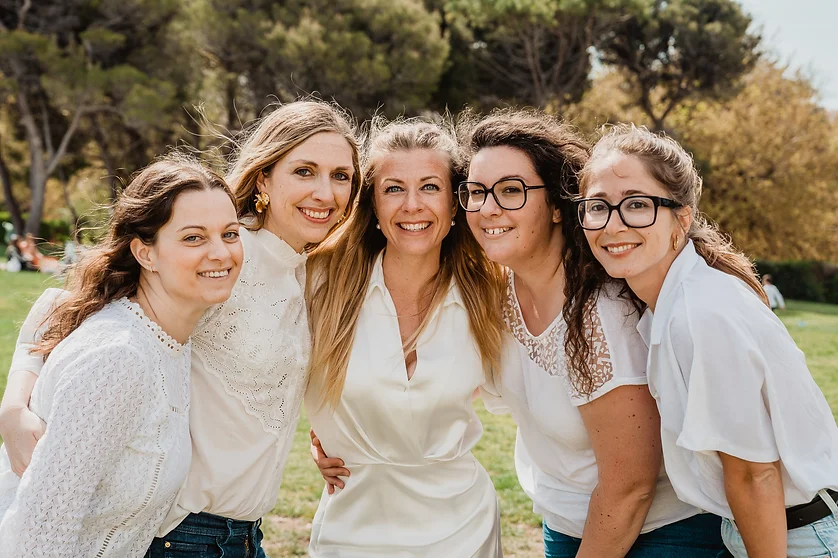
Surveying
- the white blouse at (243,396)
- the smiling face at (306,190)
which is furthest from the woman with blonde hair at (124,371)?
the smiling face at (306,190)

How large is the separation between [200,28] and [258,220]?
23520mm

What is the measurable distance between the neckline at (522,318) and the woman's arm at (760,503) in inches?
35.1

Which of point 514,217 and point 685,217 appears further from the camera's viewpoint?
point 514,217

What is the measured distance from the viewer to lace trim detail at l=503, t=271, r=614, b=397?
294 cm

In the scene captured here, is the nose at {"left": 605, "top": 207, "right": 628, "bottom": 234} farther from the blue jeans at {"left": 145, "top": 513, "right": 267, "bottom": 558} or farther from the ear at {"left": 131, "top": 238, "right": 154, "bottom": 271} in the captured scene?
the blue jeans at {"left": 145, "top": 513, "right": 267, "bottom": 558}

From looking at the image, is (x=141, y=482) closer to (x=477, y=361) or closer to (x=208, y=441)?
(x=208, y=441)

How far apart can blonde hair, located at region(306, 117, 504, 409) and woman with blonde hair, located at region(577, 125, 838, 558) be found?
0.88m

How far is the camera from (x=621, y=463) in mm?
2941

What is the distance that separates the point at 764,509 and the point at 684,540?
689 millimetres

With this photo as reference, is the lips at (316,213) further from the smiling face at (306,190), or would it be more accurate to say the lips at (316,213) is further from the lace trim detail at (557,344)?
the lace trim detail at (557,344)

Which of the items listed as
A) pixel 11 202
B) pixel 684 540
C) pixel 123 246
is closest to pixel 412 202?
pixel 123 246

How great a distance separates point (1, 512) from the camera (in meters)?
2.58

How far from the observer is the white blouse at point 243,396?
9.84 ft

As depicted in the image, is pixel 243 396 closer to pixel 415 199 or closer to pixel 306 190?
pixel 306 190
